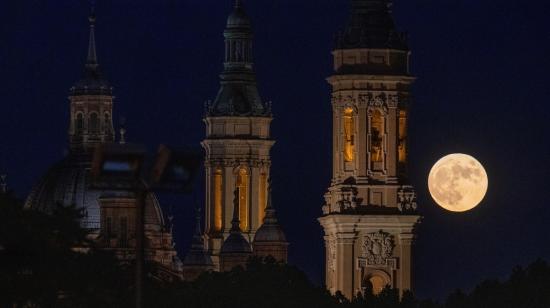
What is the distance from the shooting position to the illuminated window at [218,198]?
190m

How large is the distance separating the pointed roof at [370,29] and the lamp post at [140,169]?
71780 mm

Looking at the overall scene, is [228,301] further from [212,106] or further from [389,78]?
[212,106]

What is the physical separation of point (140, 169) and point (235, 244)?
10494cm

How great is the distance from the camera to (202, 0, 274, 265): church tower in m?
190

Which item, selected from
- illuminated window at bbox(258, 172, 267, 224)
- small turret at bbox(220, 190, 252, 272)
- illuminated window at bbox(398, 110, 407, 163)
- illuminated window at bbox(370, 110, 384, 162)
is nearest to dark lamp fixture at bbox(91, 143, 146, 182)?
illuminated window at bbox(370, 110, 384, 162)

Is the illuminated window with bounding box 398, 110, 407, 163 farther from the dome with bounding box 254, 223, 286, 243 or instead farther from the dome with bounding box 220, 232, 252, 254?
the dome with bounding box 220, 232, 252, 254

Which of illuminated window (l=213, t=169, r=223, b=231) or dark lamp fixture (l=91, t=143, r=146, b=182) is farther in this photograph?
illuminated window (l=213, t=169, r=223, b=231)

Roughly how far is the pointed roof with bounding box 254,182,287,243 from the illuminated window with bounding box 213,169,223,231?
6.84 m

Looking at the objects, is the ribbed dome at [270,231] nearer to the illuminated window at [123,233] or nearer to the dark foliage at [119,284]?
the illuminated window at [123,233]

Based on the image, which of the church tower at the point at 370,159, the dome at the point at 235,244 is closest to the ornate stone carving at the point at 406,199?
the church tower at the point at 370,159

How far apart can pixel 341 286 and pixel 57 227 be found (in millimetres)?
45518

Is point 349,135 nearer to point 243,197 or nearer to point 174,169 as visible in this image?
point 243,197

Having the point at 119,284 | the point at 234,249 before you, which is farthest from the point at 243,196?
the point at 119,284

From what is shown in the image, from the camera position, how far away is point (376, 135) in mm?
150000
